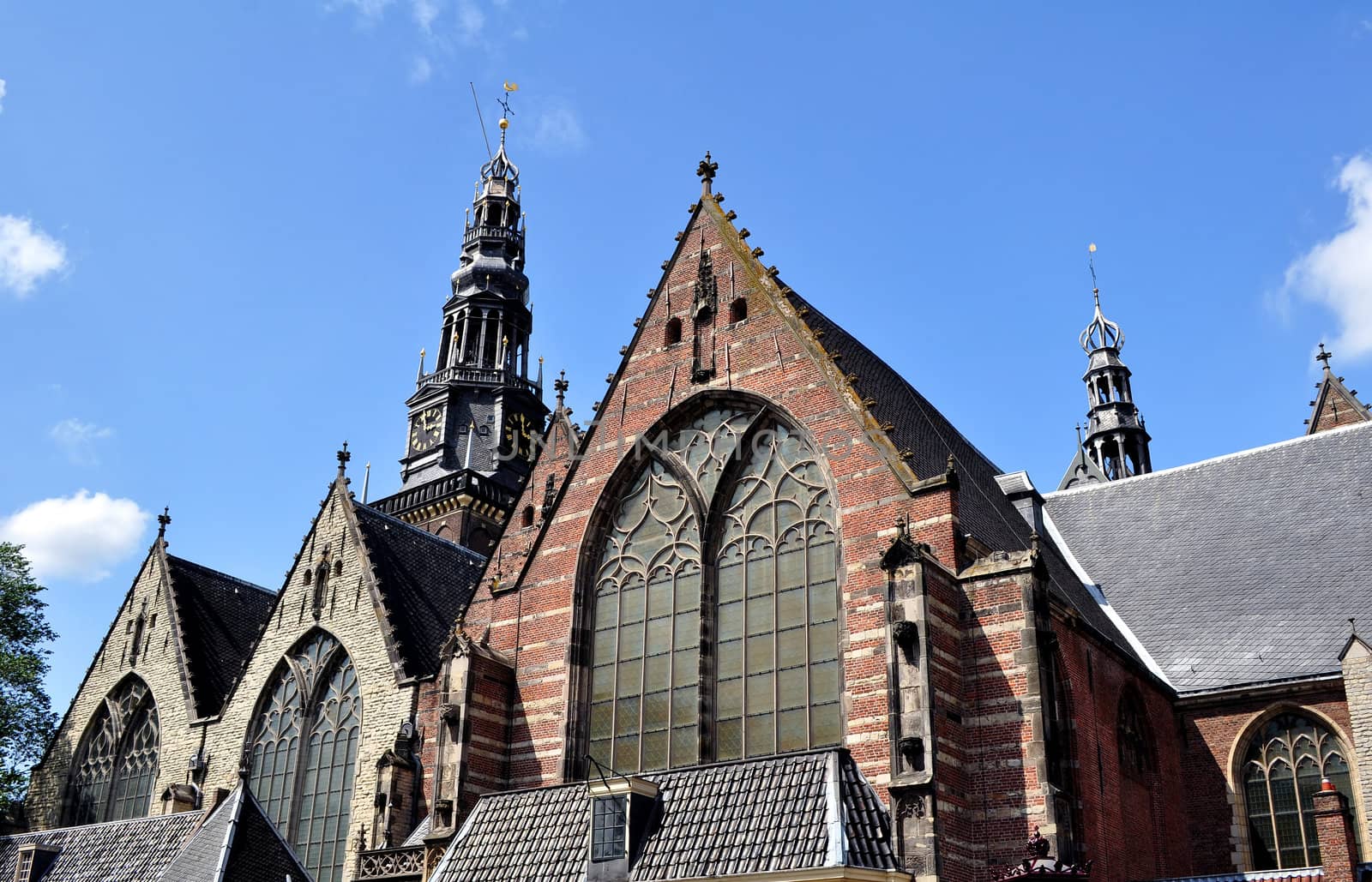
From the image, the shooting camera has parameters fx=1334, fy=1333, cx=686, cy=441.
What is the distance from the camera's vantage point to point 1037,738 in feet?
54.9

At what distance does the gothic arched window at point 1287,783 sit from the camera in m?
21.5

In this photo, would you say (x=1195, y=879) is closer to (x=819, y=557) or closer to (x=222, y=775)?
(x=819, y=557)

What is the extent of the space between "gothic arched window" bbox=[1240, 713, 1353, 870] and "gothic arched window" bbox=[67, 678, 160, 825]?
2220cm

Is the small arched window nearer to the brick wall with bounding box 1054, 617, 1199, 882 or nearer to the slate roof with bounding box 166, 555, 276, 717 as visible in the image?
the brick wall with bounding box 1054, 617, 1199, 882

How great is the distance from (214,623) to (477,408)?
14.8 metres

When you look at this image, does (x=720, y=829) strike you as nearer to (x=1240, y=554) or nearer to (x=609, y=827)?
(x=609, y=827)

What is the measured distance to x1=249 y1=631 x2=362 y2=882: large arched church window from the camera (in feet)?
82.2

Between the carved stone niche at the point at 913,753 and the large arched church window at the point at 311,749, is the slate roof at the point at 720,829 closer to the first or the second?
the carved stone niche at the point at 913,753

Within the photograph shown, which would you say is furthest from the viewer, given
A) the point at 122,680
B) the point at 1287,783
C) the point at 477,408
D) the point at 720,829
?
the point at 477,408

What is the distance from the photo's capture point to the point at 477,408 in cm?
4522

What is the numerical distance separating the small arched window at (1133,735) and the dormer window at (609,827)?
816 cm

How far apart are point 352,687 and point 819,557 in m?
11.1

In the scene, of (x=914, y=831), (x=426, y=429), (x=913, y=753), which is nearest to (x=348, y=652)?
(x=913, y=753)

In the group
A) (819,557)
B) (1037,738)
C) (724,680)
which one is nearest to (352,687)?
(724,680)
